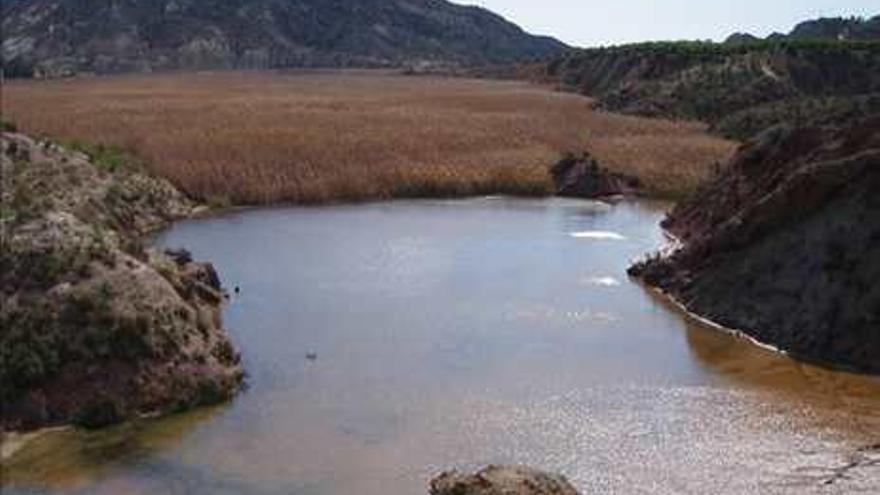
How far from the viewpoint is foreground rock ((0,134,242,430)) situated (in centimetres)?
2166

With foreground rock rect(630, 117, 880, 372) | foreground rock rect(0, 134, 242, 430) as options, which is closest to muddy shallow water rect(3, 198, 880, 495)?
foreground rock rect(0, 134, 242, 430)

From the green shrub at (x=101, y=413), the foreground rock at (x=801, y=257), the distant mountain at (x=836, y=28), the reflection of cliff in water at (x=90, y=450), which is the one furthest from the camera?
the distant mountain at (x=836, y=28)

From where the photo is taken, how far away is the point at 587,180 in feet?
164

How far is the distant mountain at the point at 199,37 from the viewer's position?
165m

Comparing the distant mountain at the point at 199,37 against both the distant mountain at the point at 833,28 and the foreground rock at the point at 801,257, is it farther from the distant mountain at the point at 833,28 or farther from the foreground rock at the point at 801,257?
the foreground rock at the point at 801,257

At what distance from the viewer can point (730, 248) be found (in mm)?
31203

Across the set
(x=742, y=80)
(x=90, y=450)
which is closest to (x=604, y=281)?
(x=90, y=450)

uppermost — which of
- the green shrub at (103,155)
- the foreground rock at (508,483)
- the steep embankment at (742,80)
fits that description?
the steep embankment at (742,80)

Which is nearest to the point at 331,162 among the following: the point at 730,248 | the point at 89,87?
the point at 730,248

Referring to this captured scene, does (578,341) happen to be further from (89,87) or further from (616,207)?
(89,87)

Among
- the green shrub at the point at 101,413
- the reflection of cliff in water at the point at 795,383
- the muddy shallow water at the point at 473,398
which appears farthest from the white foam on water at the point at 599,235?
the green shrub at the point at 101,413

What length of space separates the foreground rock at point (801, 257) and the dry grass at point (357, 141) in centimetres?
1681

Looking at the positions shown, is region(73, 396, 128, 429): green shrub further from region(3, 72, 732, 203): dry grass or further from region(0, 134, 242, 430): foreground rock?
region(3, 72, 732, 203): dry grass

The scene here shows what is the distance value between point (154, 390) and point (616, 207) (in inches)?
1100
